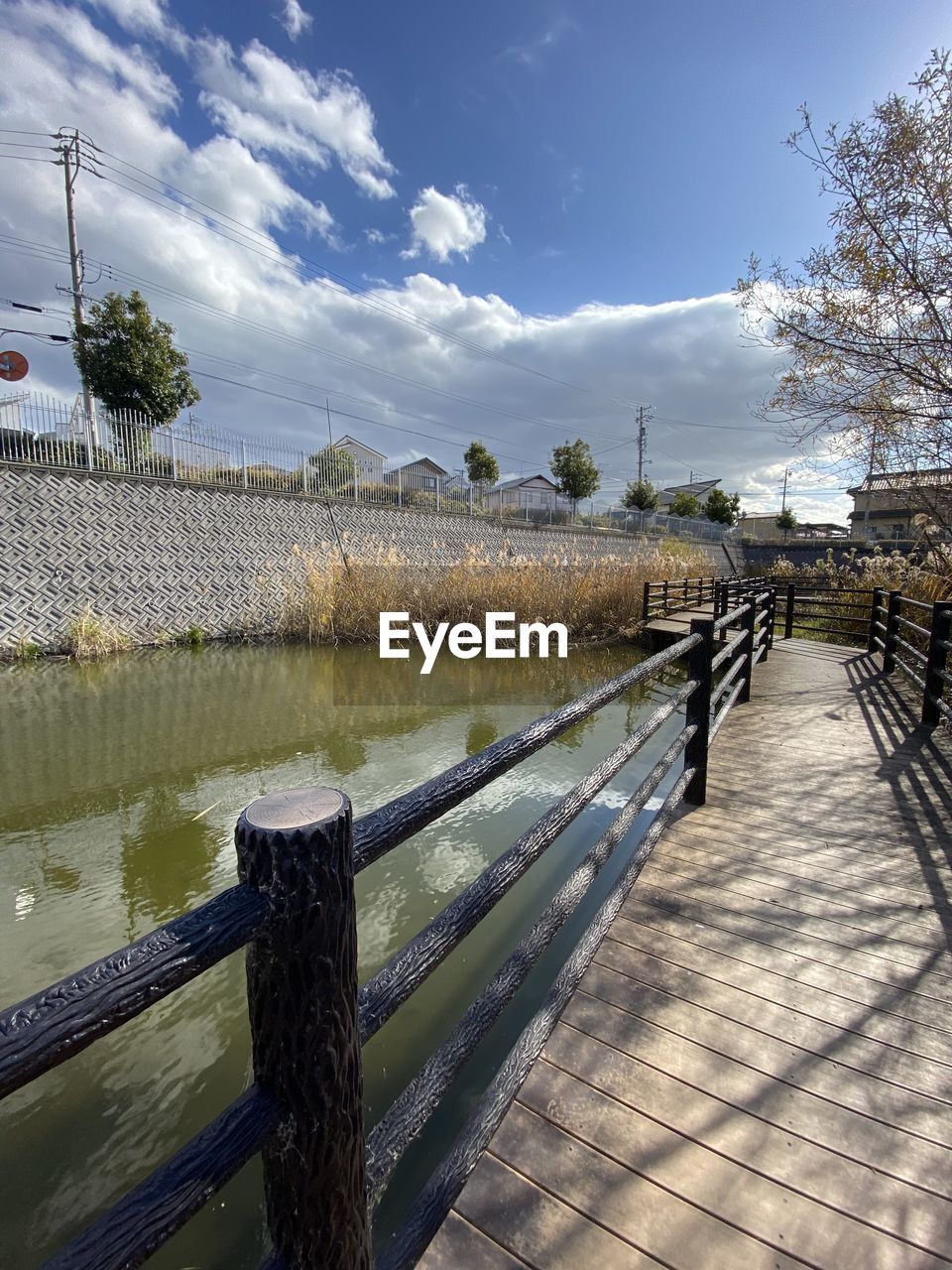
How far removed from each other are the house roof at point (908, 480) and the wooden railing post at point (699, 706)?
3.79 metres

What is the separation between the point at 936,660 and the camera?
152 inches

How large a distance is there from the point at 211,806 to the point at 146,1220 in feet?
12.2

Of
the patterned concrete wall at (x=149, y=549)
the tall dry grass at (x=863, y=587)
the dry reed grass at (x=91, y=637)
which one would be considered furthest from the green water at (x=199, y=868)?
the tall dry grass at (x=863, y=587)

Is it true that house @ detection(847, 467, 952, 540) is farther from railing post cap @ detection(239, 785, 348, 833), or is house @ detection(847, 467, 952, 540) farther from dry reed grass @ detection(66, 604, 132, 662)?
dry reed grass @ detection(66, 604, 132, 662)

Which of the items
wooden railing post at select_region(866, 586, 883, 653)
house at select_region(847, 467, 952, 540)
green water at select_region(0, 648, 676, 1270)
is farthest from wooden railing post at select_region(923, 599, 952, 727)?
wooden railing post at select_region(866, 586, 883, 653)

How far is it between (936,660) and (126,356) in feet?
50.9

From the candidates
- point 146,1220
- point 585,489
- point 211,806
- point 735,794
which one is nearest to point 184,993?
point 211,806

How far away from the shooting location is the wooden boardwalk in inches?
40.7

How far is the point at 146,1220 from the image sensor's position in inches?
19.4

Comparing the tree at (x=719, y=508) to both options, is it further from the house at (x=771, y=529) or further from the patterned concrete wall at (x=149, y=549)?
the patterned concrete wall at (x=149, y=549)

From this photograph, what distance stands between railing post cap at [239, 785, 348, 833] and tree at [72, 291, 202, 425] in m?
15.0

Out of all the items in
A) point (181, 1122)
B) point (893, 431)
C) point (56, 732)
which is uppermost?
point (893, 431)

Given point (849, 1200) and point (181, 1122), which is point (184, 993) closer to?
point (181, 1122)

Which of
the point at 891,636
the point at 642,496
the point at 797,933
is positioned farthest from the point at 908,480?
the point at 642,496
